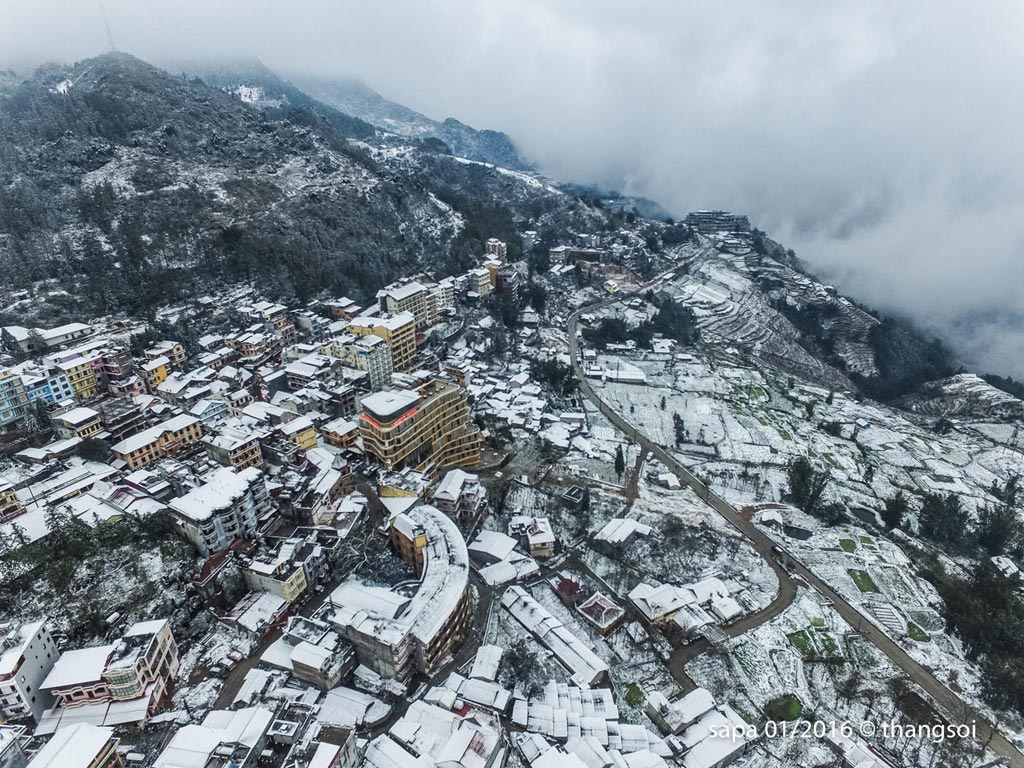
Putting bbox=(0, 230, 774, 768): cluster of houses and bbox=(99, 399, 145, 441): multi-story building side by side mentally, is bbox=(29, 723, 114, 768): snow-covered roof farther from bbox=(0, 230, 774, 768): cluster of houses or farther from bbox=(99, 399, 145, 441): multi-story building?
bbox=(99, 399, 145, 441): multi-story building

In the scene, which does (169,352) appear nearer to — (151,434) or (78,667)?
(151,434)

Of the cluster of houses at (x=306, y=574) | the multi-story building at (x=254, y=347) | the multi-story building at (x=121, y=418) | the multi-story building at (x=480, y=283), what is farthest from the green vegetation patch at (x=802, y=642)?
the multi-story building at (x=480, y=283)

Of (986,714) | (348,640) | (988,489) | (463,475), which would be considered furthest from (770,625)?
(988,489)

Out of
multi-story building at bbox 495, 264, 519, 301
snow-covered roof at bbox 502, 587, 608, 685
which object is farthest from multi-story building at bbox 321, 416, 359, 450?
multi-story building at bbox 495, 264, 519, 301

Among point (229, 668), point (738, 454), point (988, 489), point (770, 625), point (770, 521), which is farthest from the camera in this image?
point (988, 489)

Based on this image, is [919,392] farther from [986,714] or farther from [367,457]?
[367,457]

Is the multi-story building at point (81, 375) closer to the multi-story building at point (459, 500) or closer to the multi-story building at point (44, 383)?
the multi-story building at point (44, 383)
